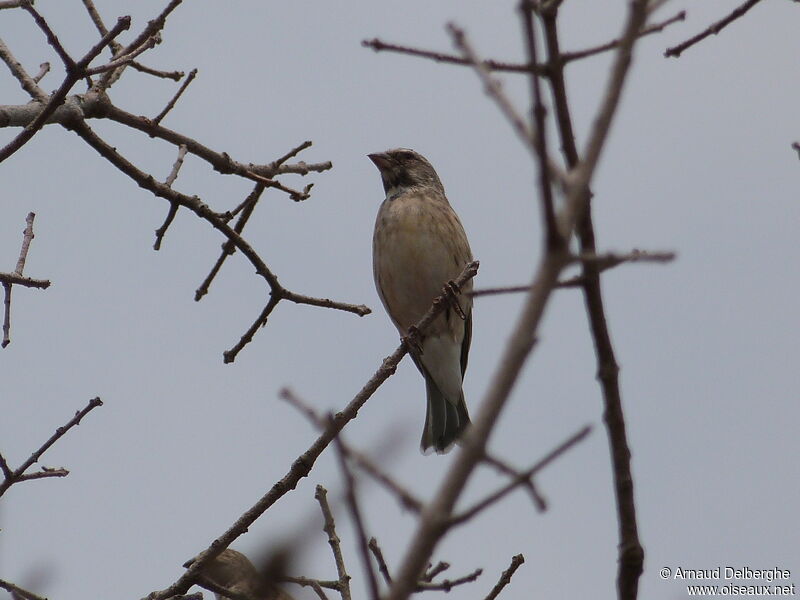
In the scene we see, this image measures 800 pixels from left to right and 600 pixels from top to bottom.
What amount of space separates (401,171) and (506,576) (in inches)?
251

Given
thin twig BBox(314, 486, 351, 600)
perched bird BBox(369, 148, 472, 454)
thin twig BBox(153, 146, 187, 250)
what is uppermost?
perched bird BBox(369, 148, 472, 454)

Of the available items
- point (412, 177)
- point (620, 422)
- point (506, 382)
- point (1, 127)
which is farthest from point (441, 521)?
point (412, 177)

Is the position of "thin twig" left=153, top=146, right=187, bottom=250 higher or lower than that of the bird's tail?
lower

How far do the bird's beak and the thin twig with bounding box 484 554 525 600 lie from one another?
6335 mm

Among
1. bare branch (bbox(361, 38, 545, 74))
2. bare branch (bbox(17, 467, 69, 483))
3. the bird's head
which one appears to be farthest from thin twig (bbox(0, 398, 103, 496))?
the bird's head

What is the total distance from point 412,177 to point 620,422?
8.35 metres

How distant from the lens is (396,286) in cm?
958

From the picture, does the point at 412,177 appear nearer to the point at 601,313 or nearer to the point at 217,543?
the point at 217,543

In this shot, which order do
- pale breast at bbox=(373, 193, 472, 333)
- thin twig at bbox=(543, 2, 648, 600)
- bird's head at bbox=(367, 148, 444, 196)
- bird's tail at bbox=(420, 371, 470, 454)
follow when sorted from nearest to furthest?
1. thin twig at bbox=(543, 2, 648, 600)
2. pale breast at bbox=(373, 193, 472, 333)
3. bird's tail at bbox=(420, 371, 470, 454)
4. bird's head at bbox=(367, 148, 444, 196)

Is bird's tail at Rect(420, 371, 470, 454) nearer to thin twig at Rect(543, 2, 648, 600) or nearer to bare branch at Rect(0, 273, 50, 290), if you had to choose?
bare branch at Rect(0, 273, 50, 290)

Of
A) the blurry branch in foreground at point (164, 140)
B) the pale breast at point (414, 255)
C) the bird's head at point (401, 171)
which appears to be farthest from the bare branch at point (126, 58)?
the bird's head at point (401, 171)

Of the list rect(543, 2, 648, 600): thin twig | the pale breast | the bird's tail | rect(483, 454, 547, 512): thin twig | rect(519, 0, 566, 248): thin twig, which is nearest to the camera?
rect(519, 0, 566, 248): thin twig

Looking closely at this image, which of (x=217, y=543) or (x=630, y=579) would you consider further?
(x=217, y=543)

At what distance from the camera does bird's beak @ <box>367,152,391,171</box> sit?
10.6 m
